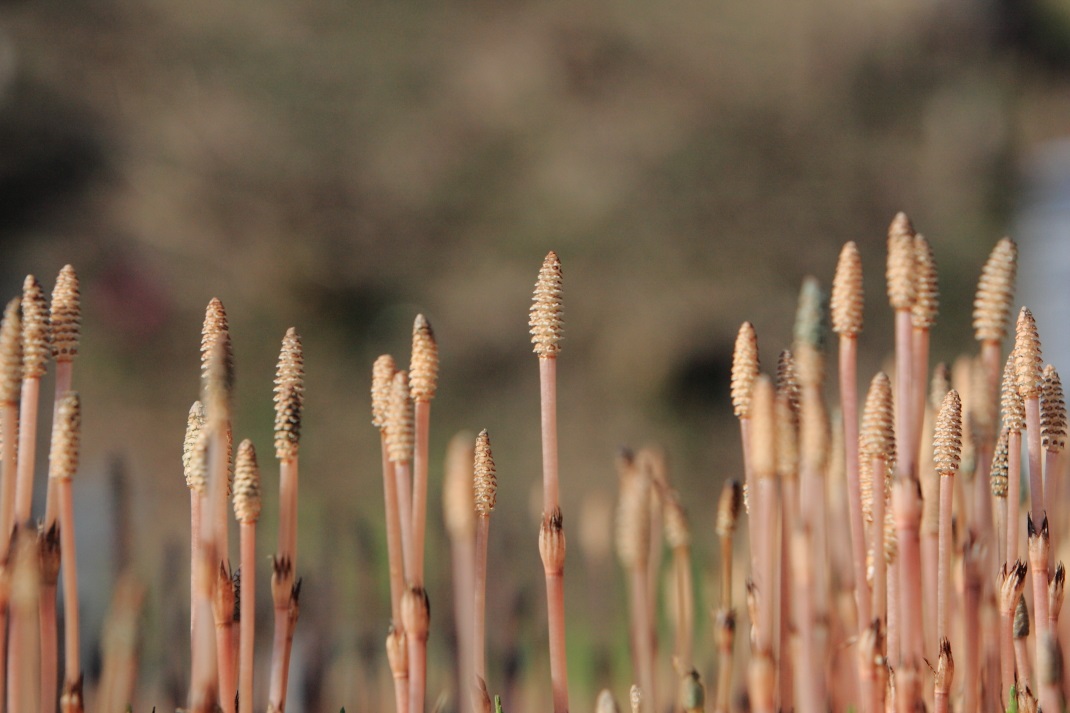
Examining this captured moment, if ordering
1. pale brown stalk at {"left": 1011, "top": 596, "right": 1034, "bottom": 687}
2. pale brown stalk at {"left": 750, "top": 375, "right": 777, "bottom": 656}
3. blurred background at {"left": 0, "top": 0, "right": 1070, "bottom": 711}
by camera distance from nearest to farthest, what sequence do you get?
pale brown stalk at {"left": 750, "top": 375, "right": 777, "bottom": 656}, pale brown stalk at {"left": 1011, "top": 596, "right": 1034, "bottom": 687}, blurred background at {"left": 0, "top": 0, "right": 1070, "bottom": 711}

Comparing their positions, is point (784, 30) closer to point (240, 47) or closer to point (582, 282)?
point (582, 282)

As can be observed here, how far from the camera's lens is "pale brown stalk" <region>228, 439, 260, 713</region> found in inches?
17.3

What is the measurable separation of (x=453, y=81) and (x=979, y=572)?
254cm

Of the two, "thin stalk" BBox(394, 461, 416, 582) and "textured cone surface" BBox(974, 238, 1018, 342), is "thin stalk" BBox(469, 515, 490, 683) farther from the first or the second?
"textured cone surface" BBox(974, 238, 1018, 342)

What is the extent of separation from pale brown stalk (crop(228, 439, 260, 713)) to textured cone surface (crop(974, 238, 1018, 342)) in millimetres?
320

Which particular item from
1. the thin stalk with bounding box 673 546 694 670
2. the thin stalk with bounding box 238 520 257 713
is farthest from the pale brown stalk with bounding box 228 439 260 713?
the thin stalk with bounding box 673 546 694 670

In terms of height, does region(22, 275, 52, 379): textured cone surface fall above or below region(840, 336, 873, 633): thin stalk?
above

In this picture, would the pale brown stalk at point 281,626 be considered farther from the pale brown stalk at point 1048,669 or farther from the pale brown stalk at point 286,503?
the pale brown stalk at point 1048,669

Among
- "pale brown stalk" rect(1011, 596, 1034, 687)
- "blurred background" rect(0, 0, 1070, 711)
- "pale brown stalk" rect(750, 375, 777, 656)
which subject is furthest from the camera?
"blurred background" rect(0, 0, 1070, 711)

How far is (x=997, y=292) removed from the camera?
445mm

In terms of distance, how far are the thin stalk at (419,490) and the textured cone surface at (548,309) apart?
6 centimetres

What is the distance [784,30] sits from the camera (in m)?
3.02

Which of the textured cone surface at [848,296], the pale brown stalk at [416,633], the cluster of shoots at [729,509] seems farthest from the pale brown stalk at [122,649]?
the textured cone surface at [848,296]

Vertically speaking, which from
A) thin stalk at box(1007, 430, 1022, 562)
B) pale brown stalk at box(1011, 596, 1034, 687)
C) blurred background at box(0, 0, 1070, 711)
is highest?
blurred background at box(0, 0, 1070, 711)
